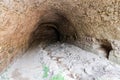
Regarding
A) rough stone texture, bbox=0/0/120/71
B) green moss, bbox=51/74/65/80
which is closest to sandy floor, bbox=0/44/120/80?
green moss, bbox=51/74/65/80

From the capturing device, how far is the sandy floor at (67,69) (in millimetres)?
3087

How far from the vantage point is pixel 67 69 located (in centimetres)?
355

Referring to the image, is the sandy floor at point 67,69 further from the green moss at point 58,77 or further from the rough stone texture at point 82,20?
the rough stone texture at point 82,20

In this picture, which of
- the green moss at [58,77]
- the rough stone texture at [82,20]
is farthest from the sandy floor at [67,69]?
the rough stone texture at [82,20]

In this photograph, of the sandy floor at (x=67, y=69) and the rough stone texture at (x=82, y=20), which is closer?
the rough stone texture at (x=82, y=20)

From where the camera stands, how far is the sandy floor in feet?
10.1

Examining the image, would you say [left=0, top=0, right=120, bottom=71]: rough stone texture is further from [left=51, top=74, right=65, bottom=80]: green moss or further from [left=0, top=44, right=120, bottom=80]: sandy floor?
[left=51, top=74, right=65, bottom=80]: green moss

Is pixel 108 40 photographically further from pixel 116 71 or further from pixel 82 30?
pixel 82 30

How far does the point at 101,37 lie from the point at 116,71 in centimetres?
98

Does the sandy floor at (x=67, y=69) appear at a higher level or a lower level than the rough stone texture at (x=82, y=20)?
lower

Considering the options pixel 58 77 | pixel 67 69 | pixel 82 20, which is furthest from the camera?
pixel 82 20

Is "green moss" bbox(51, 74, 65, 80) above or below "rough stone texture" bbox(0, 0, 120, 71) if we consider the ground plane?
below

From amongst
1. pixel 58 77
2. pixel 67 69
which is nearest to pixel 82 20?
pixel 67 69

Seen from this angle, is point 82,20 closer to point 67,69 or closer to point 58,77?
point 67,69
